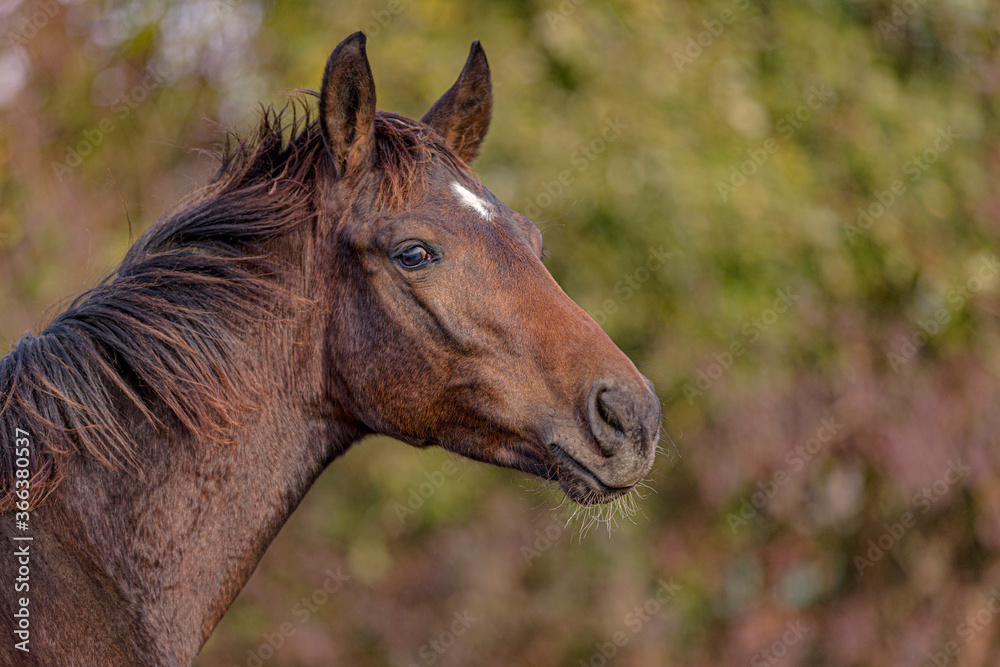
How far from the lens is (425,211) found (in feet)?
7.88

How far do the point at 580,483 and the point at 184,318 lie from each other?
1.17 m

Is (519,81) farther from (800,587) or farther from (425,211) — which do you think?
(800,587)

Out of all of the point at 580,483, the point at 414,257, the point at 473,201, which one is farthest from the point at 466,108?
the point at 580,483

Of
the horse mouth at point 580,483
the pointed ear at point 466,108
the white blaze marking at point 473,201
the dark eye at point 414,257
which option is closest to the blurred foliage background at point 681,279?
the pointed ear at point 466,108

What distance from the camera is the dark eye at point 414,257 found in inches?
92.3

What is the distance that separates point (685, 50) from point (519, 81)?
1.51 meters

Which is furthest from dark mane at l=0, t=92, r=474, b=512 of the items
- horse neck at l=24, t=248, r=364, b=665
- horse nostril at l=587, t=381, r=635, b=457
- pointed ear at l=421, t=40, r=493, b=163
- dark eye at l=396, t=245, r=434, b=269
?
horse nostril at l=587, t=381, r=635, b=457

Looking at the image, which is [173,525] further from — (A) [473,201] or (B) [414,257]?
(A) [473,201]

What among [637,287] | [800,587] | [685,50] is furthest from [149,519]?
[800,587]

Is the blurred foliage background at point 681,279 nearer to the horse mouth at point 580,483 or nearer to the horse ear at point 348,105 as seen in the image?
the horse ear at point 348,105

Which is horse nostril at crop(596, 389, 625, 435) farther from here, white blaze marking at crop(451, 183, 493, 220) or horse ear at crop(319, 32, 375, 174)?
horse ear at crop(319, 32, 375, 174)

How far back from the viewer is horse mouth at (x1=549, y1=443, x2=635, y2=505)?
220 cm

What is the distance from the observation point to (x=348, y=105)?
2410mm

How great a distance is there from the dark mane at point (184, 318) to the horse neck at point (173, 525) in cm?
5
